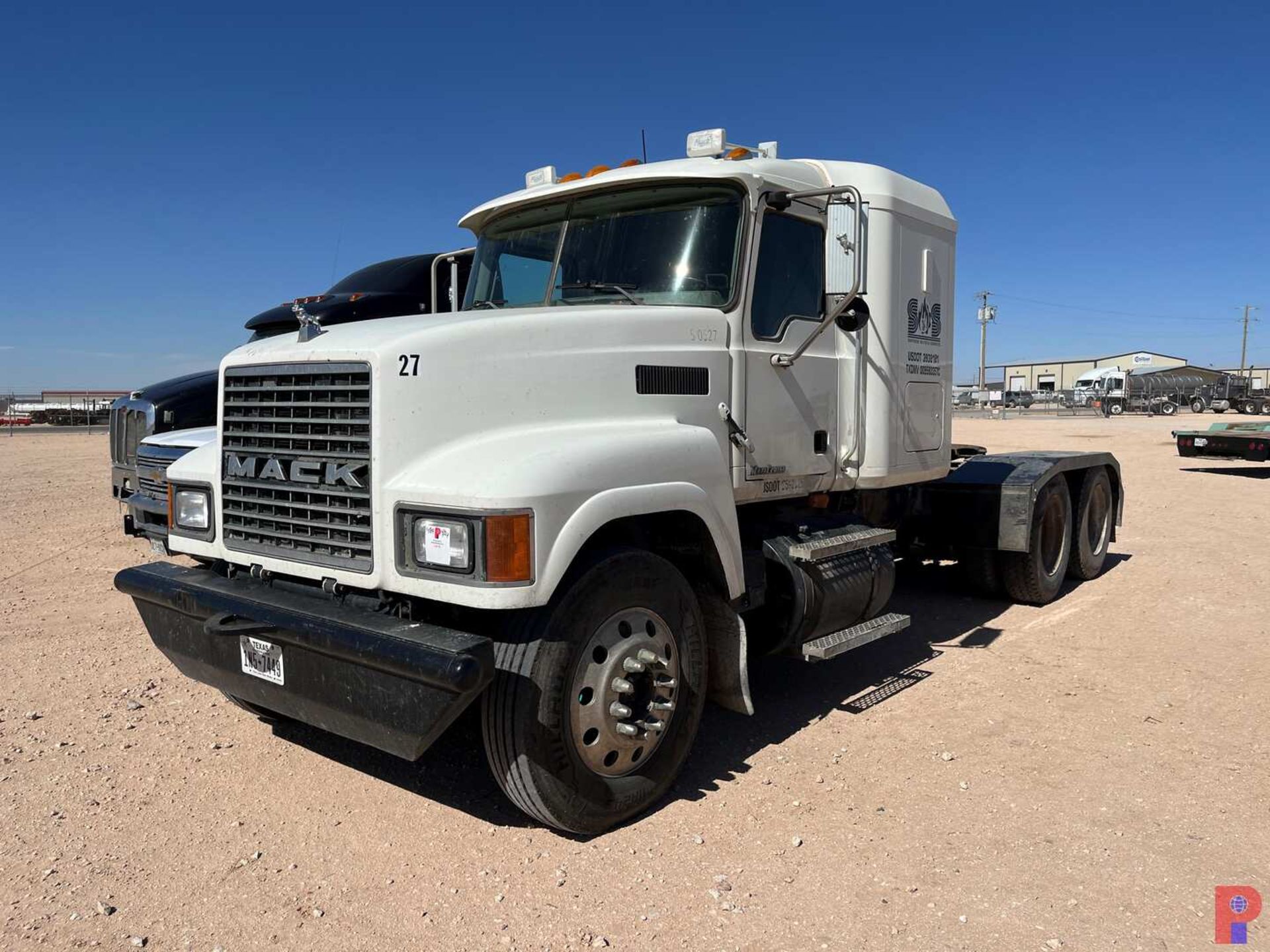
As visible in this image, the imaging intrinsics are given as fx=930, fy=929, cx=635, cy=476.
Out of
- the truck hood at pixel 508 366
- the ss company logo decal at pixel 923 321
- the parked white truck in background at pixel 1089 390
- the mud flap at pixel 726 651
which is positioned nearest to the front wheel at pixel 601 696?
Answer: the mud flap at pixel 726 651

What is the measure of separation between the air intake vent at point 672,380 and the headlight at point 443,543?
3.93 ft

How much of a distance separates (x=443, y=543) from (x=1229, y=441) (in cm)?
1918

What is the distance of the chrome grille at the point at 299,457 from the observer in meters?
3.55

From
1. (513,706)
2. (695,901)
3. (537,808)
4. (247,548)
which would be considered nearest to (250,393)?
(247,548)

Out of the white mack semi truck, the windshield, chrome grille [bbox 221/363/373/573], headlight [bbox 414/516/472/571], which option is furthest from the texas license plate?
the windshield

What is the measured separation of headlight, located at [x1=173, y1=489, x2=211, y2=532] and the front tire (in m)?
5.69

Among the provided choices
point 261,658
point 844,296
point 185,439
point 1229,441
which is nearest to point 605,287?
point 844,296

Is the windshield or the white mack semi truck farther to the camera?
the windshield

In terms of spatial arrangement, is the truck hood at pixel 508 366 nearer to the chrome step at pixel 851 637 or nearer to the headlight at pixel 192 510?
the headlight at pixel 192 510

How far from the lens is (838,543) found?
4.94 metres

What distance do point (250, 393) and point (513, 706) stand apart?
5.97 ft

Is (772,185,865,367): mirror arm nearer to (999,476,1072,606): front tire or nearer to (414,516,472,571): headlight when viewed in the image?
(414,516,472,571): headlight

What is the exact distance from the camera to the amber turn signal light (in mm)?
3197

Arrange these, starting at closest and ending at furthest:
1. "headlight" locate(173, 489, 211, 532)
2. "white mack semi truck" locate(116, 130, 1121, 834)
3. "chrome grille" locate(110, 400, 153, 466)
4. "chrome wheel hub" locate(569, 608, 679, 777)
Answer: "white mack semi truck" locate(116, 130, 1121, 834) < "chrome wheel hub" locate(569, 608, 679, 777) < "headlight" locate(173, 489, 211, 532) < "chrome grille" locate(110, 400, 153, 466)
